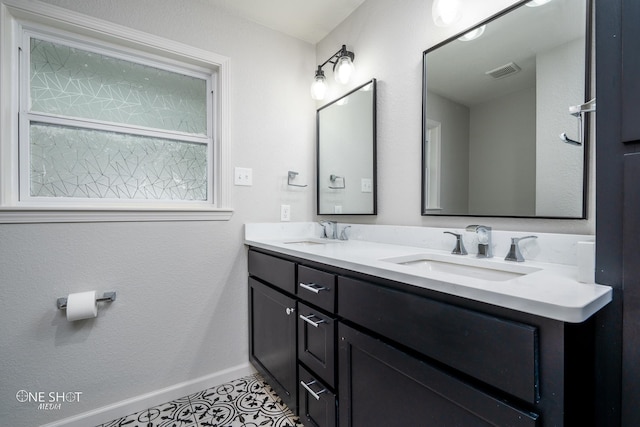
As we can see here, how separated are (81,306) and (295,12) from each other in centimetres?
202

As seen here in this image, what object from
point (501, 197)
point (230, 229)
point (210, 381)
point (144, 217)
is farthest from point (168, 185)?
point (501, 197)

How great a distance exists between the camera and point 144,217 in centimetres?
153

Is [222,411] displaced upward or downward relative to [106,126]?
downward

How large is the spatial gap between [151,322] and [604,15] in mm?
2118

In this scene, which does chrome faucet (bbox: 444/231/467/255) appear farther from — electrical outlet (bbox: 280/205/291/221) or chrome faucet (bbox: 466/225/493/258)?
electrical outlet (bbox: 280/205/291/221)

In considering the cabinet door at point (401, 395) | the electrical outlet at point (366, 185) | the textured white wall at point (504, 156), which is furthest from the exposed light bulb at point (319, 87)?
the cabinet door at point (401, 395)

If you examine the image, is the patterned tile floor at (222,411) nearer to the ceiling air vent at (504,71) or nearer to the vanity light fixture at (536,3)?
the ceiling air vent at (504,71)

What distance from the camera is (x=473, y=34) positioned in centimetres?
121

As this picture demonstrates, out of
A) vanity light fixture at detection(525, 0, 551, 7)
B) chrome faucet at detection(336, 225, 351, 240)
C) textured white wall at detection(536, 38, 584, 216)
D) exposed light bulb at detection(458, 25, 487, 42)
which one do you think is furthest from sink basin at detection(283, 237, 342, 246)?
vanity light fixture at detection(525, 0, 551, 7)

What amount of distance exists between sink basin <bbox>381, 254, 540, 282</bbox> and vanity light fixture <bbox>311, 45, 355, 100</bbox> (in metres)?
1.20

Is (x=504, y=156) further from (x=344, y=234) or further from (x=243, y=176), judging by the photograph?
(x=243, y=176)

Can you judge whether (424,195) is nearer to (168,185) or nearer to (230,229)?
(230,229)

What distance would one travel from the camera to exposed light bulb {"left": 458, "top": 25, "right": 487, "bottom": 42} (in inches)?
46.4

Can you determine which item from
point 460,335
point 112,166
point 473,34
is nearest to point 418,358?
point 460,335
